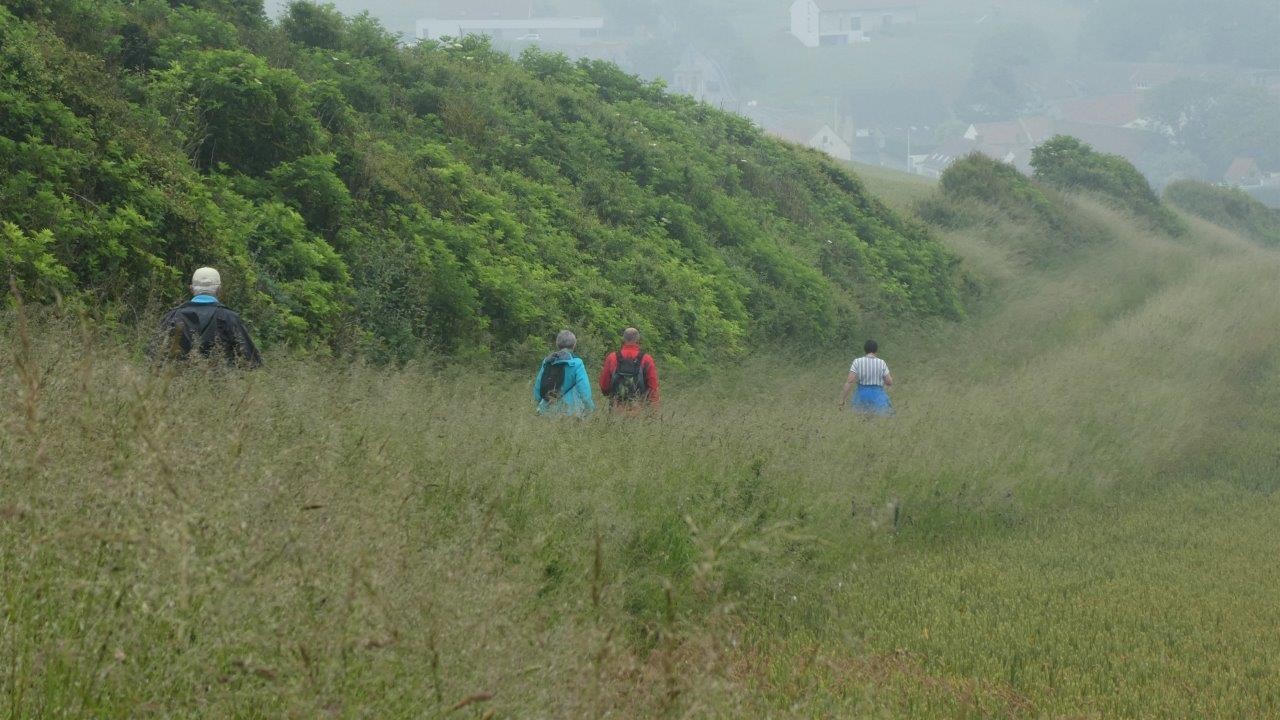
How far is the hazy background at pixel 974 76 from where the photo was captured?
406 ft

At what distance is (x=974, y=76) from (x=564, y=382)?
15800cm

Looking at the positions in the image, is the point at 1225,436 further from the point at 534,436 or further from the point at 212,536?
the point at 212,536

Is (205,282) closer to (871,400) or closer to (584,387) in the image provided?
(584,387)

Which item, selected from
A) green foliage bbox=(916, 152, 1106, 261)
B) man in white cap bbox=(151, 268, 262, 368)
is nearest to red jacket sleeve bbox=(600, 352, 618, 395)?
man in white cap bbox=(151, 268, 262, 368)

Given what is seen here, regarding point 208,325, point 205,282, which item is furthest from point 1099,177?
point 208,325

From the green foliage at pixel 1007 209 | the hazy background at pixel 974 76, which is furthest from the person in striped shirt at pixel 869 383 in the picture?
the hazy background at pixel 974 76

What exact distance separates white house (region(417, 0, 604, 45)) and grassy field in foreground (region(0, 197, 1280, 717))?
169091mm

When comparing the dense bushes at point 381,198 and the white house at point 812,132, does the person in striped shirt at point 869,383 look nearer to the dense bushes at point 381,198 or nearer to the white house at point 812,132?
the dense bushes at point 381,198

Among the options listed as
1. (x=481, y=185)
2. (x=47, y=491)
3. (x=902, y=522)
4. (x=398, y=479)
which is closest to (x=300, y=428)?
(x=398, y=479)

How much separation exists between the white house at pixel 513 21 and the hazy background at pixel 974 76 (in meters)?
0.33

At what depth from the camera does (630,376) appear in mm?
10906

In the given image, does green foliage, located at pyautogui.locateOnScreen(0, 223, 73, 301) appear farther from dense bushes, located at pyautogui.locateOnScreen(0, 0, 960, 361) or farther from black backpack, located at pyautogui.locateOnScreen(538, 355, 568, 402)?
black backpack, located at pyautogui.locateOnScreen(538, 355, 568, 402)

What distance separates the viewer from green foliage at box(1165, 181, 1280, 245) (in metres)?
51.2

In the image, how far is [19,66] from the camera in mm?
10156
